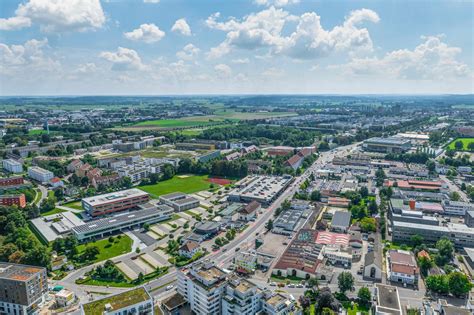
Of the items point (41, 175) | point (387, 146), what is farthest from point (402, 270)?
point (387, 146)

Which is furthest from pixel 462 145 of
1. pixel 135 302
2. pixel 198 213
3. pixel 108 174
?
pixel 135 302

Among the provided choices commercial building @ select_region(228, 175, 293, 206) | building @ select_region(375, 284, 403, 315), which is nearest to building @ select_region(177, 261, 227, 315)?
building @ select_region(375, 284, 403, 315)

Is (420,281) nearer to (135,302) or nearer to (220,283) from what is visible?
(220,283)

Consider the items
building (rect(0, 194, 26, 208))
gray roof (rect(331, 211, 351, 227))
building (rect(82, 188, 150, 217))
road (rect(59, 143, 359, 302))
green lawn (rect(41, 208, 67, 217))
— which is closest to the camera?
road (rect(59, 143, 359, 302))

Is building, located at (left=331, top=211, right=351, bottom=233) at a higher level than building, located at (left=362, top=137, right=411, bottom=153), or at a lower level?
lower

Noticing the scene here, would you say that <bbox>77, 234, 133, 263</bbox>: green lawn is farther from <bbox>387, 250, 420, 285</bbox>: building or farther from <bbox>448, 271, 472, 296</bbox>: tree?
<bbox>448, 271, 472, 296</bbox>: tree

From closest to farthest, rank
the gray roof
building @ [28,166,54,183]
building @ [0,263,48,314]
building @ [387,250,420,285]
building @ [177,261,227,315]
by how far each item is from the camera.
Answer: building @ [177,261,227,315]
building @ [0,263,48,314]
building @ [387,250,420,285]
the gray roof
building @ [28,166,54,183]

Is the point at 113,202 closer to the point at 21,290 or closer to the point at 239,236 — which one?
the point at 239,236
